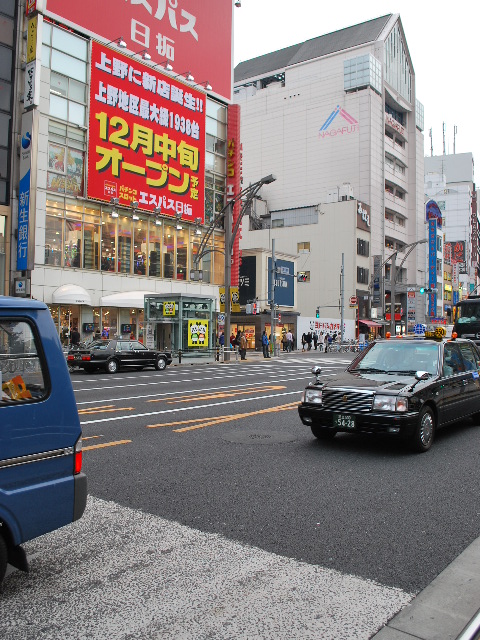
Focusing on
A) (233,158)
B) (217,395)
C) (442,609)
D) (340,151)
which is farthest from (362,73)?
(442,609)

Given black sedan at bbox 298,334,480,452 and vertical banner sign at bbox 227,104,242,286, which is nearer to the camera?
black sedan at bbox 298,334,480,452

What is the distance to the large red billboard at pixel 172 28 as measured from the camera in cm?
3275

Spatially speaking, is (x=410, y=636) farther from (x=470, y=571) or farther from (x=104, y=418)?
(x=104, y=418)

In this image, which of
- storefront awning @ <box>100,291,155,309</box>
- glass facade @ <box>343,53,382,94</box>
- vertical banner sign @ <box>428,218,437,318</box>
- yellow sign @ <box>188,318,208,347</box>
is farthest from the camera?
vertical banner sign @ <box>428,218,437,318</box>

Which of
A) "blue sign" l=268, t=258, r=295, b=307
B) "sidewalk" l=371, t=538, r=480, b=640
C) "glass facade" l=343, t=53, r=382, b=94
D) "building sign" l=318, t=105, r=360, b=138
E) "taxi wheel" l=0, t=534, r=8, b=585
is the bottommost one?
"sidewalk" l=371, t=538, r=480, b=640

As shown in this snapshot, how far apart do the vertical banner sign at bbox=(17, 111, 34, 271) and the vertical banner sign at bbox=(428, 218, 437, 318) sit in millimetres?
62721

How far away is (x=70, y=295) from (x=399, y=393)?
2603 cm

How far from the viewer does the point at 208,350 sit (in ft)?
100

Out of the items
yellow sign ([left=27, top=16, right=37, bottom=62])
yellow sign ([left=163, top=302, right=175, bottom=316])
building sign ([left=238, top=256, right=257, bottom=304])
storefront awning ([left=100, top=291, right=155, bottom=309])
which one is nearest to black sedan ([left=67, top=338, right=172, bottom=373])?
yellow sign ([left=163, top=302, right=175, bottom=316])

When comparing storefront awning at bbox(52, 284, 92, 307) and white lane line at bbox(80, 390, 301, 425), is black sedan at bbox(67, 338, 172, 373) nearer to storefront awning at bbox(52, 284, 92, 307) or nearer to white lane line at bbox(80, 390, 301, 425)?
storefront awning at bbox(52, 284, 92, 307)

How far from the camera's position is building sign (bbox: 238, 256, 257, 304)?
51719mm

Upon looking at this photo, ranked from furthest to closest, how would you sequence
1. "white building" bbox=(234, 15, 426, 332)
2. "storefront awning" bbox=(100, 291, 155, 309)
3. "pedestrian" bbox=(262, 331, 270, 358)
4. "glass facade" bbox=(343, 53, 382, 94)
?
"glass facade" bbox=(343, 53, 382, 94), "white building" bbox=(234, 15, 426, 332), "pedestrian" bbox=(262, 331, 270, 358), "storefront awning" bbox=(100, 291, 155, 309)

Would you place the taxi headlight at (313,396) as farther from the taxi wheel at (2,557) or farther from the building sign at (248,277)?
the building sign at (248,277)

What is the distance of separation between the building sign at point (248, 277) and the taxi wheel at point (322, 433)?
43.0 m
